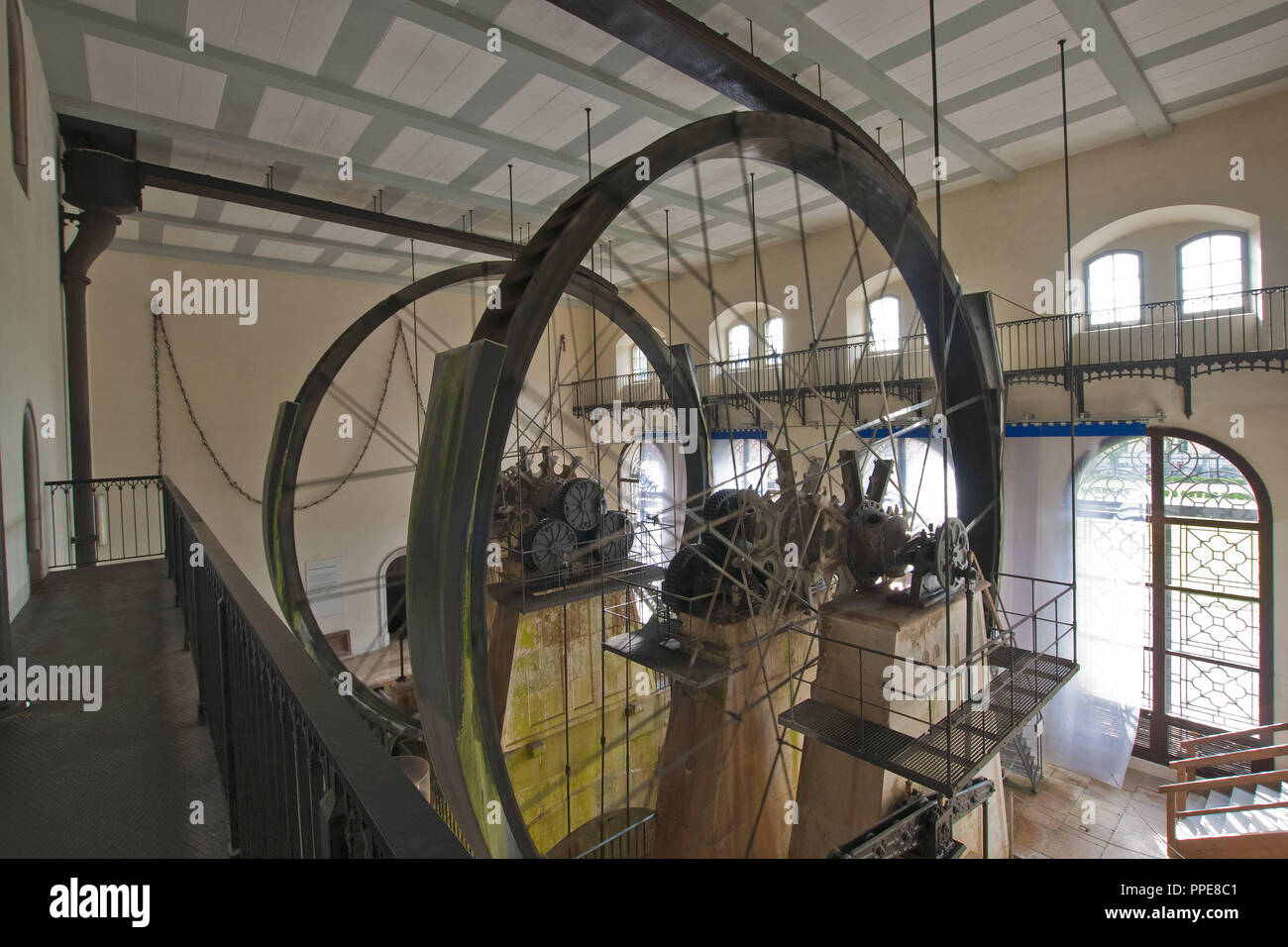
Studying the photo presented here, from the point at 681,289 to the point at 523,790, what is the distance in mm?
7814

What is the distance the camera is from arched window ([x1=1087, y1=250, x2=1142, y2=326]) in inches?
227

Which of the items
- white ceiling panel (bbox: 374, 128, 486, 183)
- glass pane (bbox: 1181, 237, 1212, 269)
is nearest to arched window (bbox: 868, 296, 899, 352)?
glass pane (bbox: 1181, 237, 1212, 269)

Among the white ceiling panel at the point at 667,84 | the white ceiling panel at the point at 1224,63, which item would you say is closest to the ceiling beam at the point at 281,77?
the white ceiling panel at the point at 667,84

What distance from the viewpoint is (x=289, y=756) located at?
41.9 inches

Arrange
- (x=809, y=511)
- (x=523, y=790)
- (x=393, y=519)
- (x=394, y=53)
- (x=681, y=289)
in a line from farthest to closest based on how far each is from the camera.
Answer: (x=681, y=289), (x=393, y=519), (x=523, y=790), (x=394, y=53), (x=809, y=511)

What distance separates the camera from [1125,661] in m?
5.77

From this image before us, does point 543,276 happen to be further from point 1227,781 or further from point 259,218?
point 259,218

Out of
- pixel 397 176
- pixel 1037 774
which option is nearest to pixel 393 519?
pixel 397 176

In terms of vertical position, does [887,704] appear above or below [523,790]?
above

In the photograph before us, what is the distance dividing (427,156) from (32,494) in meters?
3.66

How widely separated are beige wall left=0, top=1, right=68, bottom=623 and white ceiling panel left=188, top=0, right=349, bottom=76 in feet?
2.99

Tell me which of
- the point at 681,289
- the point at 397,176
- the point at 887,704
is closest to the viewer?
the point at 887,704

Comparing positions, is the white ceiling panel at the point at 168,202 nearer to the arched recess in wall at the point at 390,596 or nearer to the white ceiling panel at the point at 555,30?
the white ceiling panel at the point at 555,30
